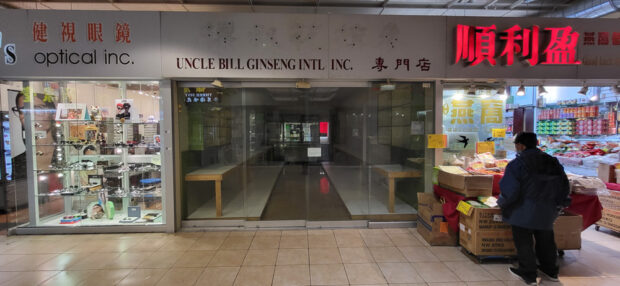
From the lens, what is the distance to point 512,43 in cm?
381

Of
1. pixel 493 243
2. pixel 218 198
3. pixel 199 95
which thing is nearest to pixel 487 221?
pixel 493 243

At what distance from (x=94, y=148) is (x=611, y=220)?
8.51 meters

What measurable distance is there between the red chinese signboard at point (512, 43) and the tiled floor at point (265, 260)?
286 cm

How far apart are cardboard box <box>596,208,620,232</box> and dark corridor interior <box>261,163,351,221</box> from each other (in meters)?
4.00

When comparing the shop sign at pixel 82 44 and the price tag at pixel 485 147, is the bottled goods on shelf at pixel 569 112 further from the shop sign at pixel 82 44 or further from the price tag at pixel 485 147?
the shop sign at pixel 82 44

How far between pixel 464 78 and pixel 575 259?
9.28ft

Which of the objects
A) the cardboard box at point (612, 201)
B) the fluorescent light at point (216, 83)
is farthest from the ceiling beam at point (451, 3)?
the fluorescent light at point (216, 83)

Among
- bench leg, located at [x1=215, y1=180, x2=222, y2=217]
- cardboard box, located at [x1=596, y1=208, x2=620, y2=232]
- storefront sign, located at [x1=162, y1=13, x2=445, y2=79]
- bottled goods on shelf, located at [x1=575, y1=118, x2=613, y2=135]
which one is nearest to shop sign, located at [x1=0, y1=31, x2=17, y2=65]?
storefront sign, located at [x1=162, y1=13, x2=445, y2=79]

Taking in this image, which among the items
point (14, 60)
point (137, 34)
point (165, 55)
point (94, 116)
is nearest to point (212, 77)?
point (165, 55)

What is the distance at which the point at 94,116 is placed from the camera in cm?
414

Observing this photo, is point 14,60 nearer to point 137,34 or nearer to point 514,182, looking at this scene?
point 137,34

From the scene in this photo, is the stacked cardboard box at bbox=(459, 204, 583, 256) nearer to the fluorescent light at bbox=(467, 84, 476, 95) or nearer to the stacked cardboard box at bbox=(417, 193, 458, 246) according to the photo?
the stacked cardboard box at bbox=(417, 193, 458, 246)

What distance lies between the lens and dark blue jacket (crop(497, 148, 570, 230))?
8.23 ft

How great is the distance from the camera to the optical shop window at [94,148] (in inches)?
161
